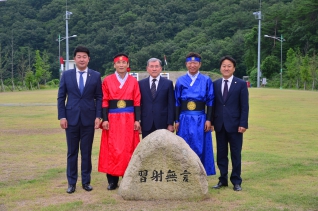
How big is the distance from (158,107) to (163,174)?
1185mm

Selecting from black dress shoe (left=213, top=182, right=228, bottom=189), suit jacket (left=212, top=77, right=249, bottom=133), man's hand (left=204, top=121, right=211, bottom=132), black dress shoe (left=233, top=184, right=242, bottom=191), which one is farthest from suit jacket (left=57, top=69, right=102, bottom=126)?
black dress shoe (left=233, top=184, right=242, bottom=191)

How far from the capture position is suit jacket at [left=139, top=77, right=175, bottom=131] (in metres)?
6.66

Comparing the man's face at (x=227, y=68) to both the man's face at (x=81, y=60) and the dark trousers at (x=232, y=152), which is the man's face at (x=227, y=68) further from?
the man's face at (x=81, y=60)

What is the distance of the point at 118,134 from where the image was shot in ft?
21.2

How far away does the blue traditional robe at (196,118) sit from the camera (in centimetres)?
650

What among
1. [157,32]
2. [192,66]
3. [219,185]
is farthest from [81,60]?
[157,32]

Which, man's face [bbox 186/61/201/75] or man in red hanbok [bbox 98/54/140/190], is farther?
man's face [bbox 186/61/201/75]

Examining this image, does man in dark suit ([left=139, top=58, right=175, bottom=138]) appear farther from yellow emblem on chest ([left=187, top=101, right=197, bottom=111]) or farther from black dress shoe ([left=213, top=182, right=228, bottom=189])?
black dress shoe ([left=213, top=182, right=228, bottom=189])

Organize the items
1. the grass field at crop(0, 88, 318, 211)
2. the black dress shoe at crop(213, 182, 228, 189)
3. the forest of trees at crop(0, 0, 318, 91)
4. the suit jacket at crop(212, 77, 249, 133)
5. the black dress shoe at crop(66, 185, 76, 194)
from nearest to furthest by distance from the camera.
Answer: the grass field at crop(0, 88, 318, 211) < the black dress shoe at crop(66, 185, 76, 194) < the suit jacket at crop(212, 77, 249, 133) < the black dress shoe at crop(213, 182, 228, 189) < the forest of trees at crop(0, 0, 318, 91)

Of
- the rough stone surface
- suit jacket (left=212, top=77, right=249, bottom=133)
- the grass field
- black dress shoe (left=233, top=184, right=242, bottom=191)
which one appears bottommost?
the grass field

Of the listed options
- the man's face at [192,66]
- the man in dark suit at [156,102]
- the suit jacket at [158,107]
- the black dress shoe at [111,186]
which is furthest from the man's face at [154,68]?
the black dress shoe at [111,186]

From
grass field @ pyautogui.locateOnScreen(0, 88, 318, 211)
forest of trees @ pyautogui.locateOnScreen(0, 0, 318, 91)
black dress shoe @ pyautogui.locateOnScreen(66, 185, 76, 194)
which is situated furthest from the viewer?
forest of trees @ pyautogui.locateOnScreen(0, 0, 318, 91)

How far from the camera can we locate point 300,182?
691cm

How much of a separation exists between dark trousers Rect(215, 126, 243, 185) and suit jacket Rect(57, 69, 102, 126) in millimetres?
1856
